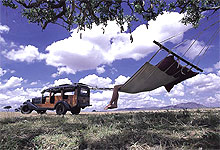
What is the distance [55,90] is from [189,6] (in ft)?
21.6

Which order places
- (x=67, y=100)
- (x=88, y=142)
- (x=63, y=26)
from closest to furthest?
(x=88, y=142) < (x=63, y=26) < (x=67, y=100)

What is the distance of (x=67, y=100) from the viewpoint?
715 centimetres

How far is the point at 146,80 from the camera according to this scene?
4281mm

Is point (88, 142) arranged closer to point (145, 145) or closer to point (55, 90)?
point (145, 145)

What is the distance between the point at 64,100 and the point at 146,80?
169 inches

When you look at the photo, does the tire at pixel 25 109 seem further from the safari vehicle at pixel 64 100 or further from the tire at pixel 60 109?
the tire at pixel 60 109

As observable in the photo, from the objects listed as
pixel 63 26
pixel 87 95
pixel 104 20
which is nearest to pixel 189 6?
pixel 104 20

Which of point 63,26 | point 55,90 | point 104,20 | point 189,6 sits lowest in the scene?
point 55,90

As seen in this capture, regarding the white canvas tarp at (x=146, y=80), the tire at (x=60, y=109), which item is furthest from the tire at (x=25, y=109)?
the white canvas tarp at (x=146, y=80)

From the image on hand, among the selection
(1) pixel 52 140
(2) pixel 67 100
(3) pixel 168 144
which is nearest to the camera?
(3) pixel 168 144

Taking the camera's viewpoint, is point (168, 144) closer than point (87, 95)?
Yes

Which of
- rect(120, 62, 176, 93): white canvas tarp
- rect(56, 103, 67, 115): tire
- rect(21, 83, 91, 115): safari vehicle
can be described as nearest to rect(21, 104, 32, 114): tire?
rect(21, 83, 91, 115): safari vehicle

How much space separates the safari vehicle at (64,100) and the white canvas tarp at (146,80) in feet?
10.00

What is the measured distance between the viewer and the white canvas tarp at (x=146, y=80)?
3.94m
